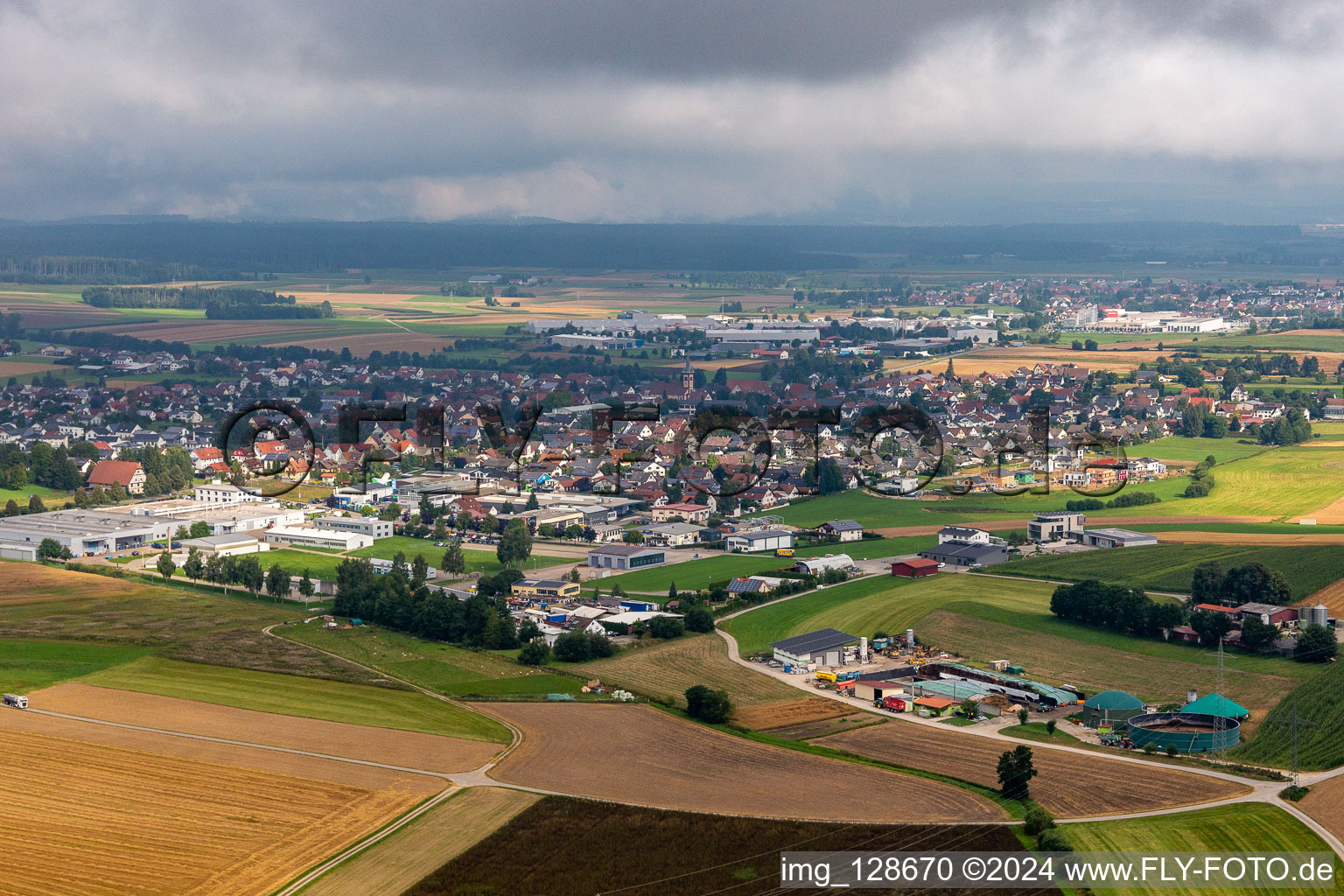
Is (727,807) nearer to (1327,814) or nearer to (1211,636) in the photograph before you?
(1327,814)

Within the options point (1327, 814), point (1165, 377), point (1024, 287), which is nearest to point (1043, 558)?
point (1327, 814)

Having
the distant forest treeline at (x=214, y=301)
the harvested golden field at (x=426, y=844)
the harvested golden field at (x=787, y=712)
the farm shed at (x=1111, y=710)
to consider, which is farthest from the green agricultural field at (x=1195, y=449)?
the distant forest treeline at (x=214, y=301)

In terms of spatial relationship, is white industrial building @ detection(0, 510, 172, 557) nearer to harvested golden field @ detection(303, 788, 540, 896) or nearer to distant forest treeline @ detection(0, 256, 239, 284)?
harvested golden field @ detection(303, 788, 540, 896)

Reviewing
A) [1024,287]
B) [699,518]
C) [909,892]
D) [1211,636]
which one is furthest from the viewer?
[1024,287]

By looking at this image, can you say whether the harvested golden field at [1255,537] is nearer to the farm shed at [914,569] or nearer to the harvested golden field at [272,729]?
the farm shed at [914,569]

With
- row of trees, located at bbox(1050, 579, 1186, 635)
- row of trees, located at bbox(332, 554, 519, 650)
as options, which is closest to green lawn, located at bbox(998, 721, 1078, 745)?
row of trees, located at bbox(1050, 579, 1186, 635)

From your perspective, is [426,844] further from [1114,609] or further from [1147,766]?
[1114,609]

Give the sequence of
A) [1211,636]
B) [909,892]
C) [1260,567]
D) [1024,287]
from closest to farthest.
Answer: [909,892]
[1211,636]
[1260,567]
[1024,287]
